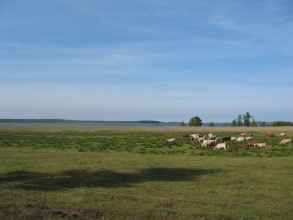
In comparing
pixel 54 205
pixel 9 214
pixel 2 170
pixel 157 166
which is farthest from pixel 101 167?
pixel 9 214

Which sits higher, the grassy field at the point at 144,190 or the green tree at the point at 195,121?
the green tree at the point at 195,121

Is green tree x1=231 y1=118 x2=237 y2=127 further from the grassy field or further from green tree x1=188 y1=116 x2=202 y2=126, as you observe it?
the grassy field

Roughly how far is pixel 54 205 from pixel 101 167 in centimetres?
812

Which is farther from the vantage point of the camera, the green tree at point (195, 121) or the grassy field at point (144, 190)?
the green tree at point (195, 121)

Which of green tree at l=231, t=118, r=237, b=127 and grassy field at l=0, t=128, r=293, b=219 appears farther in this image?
green tree at l=231, t=118, r=237, b=127

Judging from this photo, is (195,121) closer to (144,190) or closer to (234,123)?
(234,123)

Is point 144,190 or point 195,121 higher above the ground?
point 195,121

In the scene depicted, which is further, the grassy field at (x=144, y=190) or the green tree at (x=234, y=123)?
the green tree at (x=234, y=123)

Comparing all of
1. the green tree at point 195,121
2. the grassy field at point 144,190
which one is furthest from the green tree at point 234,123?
the grassy field at point 144,190

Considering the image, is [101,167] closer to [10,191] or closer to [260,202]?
[10,191]

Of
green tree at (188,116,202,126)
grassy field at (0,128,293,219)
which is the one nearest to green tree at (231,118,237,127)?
green tree at (188,116,202,126)

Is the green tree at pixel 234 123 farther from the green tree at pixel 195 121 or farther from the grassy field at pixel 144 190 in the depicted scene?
the grassy field at pixel 144 190

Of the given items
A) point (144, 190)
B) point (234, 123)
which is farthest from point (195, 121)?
point (144, 190)

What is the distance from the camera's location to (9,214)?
32.3 feet
